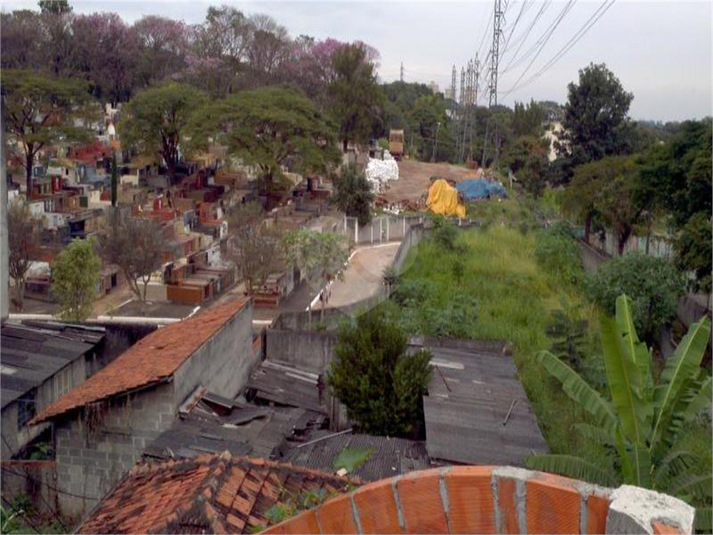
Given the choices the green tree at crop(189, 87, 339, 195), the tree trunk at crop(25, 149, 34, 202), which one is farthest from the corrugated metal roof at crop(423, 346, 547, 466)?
the tree trunk at crop(25, 149, 34, 202)

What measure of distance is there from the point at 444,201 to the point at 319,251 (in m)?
11.6

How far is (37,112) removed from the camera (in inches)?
953

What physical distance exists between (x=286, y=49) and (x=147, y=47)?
6.58 m

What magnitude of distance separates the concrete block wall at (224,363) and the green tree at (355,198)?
11.2 m

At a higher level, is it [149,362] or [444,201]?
[444,201]

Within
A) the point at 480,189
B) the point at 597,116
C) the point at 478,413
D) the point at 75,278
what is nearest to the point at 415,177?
the point at 480,189

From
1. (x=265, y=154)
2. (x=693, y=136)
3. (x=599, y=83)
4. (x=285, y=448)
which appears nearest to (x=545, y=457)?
(x=285, y=448)

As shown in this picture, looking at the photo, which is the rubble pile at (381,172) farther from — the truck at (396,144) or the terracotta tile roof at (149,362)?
the terracotta tile roof at (149,362)

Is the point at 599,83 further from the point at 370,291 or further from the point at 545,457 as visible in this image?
the point at 545,457

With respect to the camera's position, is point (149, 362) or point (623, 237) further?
point (623, 237)

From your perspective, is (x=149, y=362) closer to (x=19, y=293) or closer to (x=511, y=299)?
(x=511, y=299)

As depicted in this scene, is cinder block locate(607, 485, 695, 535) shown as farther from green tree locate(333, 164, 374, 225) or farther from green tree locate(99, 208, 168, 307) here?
green tree locate(333, 164, 374, 225)

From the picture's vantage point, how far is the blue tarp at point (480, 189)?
26.6 m

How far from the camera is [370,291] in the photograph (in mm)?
14680
